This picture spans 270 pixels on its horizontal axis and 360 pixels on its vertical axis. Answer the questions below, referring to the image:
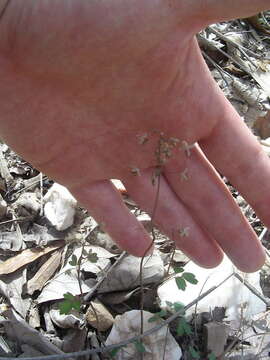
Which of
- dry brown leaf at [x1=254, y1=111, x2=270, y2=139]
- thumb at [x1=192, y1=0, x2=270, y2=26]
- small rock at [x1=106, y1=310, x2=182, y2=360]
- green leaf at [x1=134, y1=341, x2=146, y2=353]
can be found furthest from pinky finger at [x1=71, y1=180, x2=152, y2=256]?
dry brown leaf at [x1=254, y1=111, x2=270, y2=139]

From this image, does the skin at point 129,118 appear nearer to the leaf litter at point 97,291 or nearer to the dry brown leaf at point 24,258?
the leaf litter at point 97,291

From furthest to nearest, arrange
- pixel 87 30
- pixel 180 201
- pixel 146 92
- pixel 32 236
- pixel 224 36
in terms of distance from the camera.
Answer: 1. pixel 224 36
2. pixel 32 236
3. pixel 180 201
4. pixel 146 92
5. pixel 87 30

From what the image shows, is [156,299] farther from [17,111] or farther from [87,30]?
[87,30]

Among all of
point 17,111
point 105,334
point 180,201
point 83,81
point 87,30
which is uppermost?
point 87,30

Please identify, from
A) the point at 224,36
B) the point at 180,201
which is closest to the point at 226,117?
Result: the point at 180,201

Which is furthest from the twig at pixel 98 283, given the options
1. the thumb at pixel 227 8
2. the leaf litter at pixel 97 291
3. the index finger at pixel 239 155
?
the thumb at pixel 227 8

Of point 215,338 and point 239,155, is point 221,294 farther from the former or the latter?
point 239,155

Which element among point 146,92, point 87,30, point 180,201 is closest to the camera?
point 87,30
